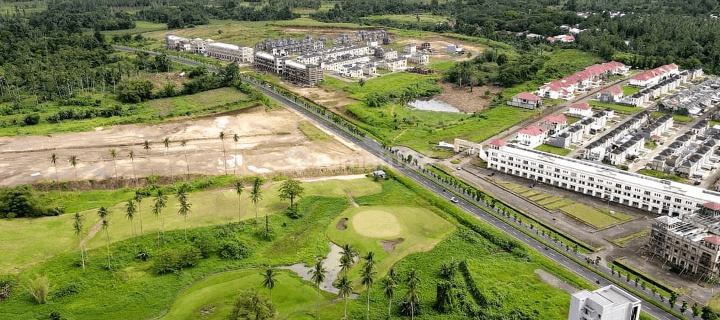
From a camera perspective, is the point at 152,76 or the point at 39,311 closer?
the point at 39,311

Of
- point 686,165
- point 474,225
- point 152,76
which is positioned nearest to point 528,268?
point 474,225

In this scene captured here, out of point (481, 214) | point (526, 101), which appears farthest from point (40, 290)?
point (526, 101)

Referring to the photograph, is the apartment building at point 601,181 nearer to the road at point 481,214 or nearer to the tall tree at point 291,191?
the road at point 481,214

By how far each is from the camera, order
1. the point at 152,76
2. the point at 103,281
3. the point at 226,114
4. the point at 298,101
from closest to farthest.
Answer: the point at 103,281 → the point at 226,114 → the point at 298,101 → the point at 152,76

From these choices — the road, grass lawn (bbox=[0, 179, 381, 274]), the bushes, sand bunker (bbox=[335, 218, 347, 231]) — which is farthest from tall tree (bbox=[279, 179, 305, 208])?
the road

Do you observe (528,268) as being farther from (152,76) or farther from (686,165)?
(152,76)

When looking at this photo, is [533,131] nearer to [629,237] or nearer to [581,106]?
[581,106]
